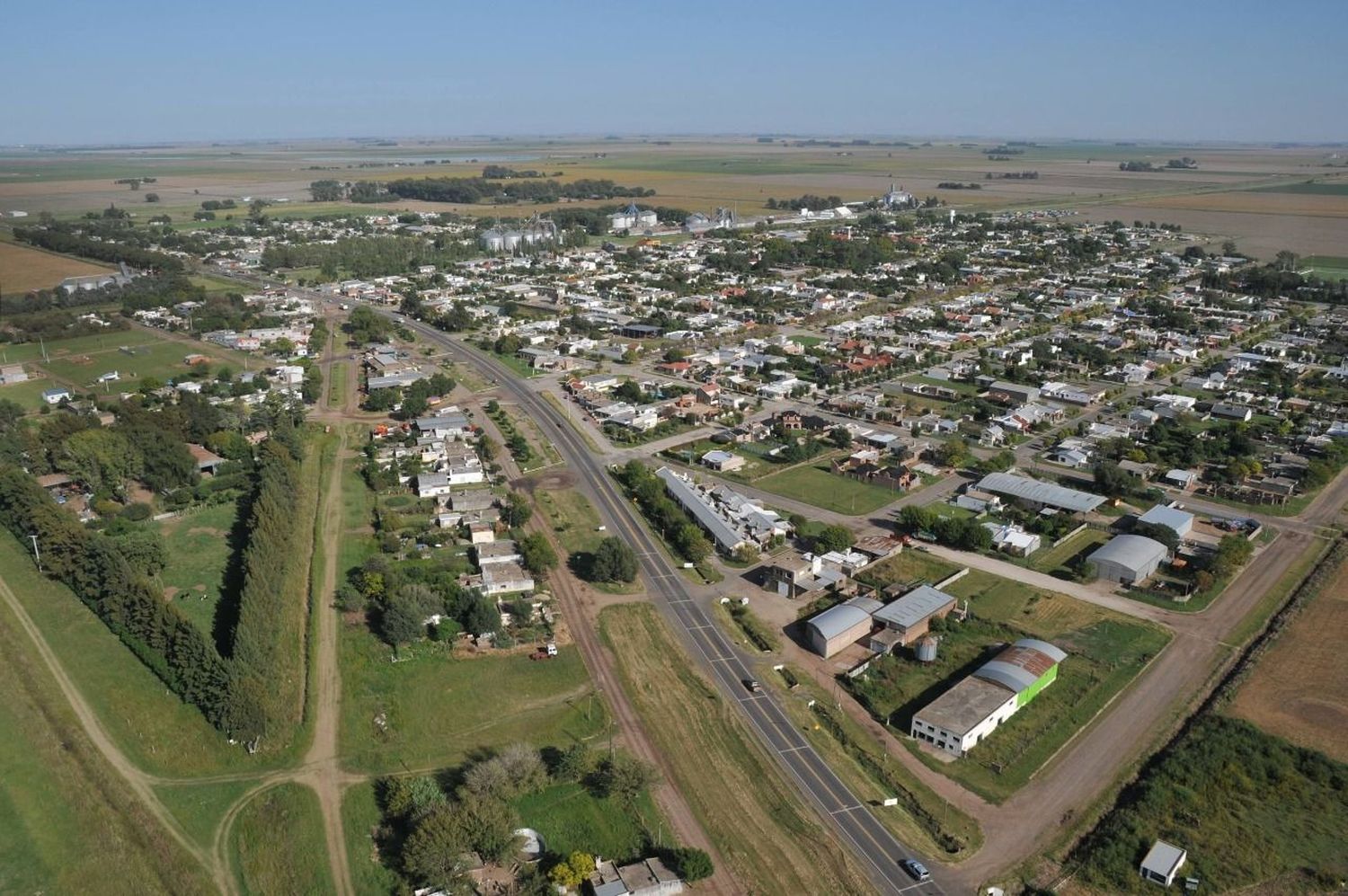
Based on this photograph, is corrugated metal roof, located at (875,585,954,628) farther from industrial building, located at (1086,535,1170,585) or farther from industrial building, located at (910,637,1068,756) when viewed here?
industrial building, located at (1086,535,1170,585)

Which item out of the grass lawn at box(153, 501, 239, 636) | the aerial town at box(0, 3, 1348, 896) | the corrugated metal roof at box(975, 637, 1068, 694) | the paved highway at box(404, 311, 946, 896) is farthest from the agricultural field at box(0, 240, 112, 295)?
the corrugated metal roof at box(975, 637, 1068, 694)

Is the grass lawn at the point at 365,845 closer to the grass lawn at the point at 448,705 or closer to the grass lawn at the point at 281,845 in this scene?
the grass lawn at the point at 281,845

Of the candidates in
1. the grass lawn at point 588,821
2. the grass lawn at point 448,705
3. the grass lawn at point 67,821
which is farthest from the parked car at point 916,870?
the grass lawn at point 67,821

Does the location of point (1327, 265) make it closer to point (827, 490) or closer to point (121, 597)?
point (827, 490)

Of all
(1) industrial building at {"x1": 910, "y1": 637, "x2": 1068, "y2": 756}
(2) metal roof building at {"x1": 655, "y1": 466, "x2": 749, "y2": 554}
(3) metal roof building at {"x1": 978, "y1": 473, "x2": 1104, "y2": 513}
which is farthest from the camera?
(3) metal roof building at {"x1": 978, "y1": 473, "x2": 1104, "y2": 513}

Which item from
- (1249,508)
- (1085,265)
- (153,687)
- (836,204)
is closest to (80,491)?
(153,687)

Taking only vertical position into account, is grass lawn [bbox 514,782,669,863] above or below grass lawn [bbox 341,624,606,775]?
below

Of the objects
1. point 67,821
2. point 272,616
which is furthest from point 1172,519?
point 67,821

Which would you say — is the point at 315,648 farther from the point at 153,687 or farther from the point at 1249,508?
the point at 1249,508

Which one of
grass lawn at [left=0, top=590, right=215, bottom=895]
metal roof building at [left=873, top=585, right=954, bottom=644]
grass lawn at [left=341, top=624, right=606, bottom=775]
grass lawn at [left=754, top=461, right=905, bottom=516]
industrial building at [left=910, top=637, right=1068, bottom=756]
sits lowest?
grass lawn at [left=0, top=590, right=215, bottom=895]
